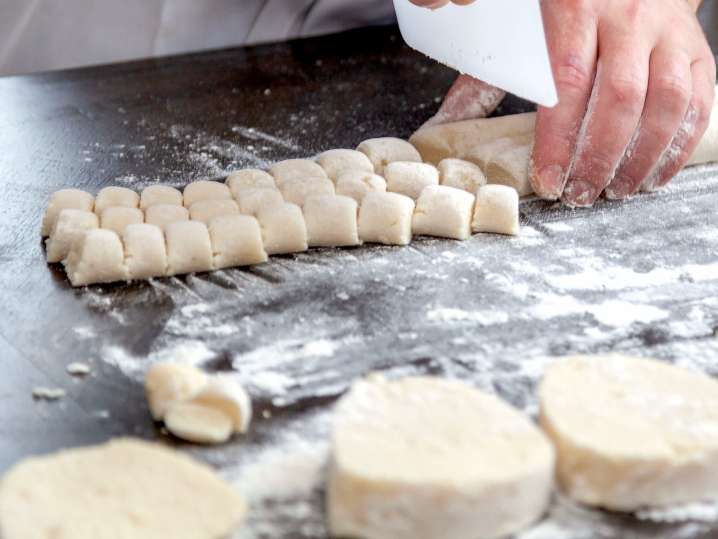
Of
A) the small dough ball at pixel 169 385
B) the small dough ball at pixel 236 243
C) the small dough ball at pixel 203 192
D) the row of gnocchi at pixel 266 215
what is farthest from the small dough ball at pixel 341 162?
the small dough ball at pixel 169 385

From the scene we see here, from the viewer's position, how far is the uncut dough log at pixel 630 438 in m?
1.23

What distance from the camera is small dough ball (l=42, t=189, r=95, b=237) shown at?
1.99 meters

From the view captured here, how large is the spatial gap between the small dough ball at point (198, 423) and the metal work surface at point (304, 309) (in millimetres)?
18

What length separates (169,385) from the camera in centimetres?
140

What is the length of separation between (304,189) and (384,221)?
0.20 m

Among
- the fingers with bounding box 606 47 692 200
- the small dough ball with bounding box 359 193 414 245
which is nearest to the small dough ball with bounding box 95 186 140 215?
the small dough ball with bounding box 359 193 414 245

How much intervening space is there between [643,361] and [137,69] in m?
1.94

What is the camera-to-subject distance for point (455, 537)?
118cm

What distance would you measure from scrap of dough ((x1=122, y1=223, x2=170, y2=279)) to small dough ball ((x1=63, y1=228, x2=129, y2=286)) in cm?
1

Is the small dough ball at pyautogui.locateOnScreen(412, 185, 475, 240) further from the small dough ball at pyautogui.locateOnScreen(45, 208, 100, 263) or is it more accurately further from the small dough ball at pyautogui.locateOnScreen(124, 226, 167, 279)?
the small dough ball at pyautogui.locateOnScreen(45, 208, 100, 263)

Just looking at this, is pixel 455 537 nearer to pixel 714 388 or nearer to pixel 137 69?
pixel 714 388

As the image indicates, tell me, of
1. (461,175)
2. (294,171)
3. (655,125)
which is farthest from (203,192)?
(655,125)

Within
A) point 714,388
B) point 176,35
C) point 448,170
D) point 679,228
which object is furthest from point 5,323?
point 176,35

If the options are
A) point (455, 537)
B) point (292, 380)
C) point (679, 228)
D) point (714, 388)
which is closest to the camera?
point (455, 537)
